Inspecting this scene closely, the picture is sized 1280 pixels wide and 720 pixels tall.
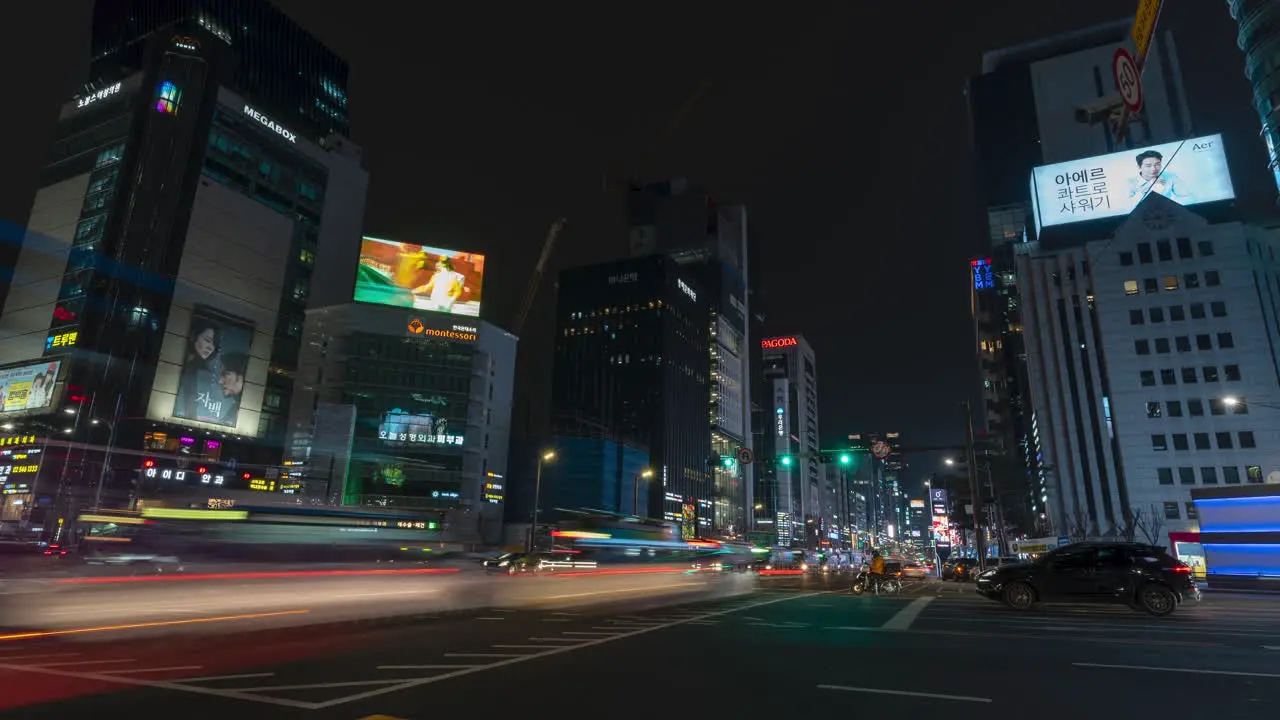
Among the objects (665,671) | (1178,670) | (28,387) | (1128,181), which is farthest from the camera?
(1128,181)

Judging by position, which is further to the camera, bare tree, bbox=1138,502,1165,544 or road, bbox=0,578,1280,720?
bare tree, bbox=1138,502,1165,544

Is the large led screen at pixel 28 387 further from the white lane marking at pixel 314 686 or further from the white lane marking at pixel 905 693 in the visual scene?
the white lane marking at pixel 905 693

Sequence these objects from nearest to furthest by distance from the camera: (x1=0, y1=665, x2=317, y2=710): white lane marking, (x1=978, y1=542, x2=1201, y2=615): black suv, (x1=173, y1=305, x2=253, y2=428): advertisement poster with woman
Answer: (x1=0, y1=665, x2=317, y2=710): white lane marking → (x1=978, y1=542, x2=1201, y2=615): black suv → (x1=173, y1=305, x2=253, y2=428): advertisement poster with woman

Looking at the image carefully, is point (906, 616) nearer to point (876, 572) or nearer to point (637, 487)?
point (876, 572)

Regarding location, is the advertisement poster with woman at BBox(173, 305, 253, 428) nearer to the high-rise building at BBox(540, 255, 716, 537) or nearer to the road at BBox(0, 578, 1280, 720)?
the high-rise building at BBox(540, 255, 716, 537)

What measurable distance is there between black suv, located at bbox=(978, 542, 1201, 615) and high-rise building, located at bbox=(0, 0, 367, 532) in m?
76.1

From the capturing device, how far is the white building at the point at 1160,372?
6206 cm

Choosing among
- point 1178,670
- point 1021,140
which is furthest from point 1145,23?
point 1021,140

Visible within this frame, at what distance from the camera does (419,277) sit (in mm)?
92375

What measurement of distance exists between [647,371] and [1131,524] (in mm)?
97909

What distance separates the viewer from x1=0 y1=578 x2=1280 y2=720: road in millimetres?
7281

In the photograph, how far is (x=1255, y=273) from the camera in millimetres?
65375

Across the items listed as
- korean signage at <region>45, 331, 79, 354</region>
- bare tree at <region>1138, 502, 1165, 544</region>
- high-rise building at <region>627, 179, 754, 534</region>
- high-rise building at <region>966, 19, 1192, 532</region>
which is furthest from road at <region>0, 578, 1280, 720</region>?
high-rise building at <region>627, 179, 754, 534</region>

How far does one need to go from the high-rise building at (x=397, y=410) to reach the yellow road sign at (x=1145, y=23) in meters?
85.3
